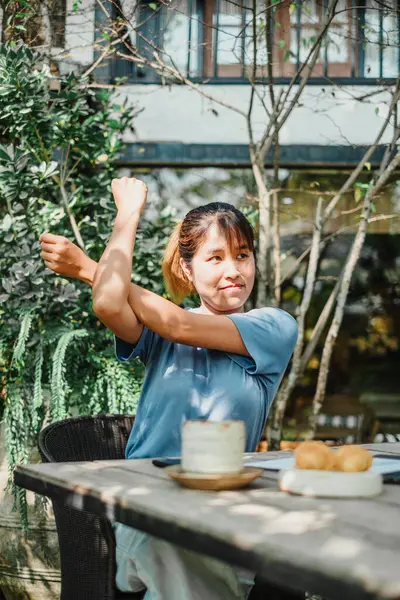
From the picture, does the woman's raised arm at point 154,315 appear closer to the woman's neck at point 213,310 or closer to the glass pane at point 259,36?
the woman's neck at point 213,310

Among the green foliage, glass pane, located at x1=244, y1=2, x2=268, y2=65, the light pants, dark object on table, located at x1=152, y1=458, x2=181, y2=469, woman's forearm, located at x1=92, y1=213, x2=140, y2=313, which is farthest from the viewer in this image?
glass pane, located at x1=244, y1=2, x2=268, y2=65

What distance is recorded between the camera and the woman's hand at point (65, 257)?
1.94 meters

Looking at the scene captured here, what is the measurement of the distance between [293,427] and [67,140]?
2.14 meters

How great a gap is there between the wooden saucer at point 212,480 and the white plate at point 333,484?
8cm

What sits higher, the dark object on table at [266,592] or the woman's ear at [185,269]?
the woman's ear at [185,269]

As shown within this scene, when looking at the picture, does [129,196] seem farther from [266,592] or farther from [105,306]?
[266,592]

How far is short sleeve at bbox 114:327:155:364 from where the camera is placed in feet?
7.04

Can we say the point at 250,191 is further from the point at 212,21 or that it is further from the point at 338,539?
the point at 338,539

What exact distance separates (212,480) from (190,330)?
23.8 inches

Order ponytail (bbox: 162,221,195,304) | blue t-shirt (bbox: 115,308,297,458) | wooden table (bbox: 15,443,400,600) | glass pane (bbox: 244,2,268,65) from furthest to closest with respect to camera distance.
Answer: glass pane (bbox: 244,2,268,65) → ponytail (bbox: 162,221,195,304) → blue t-shirt (bbox: 115,308,297,458) → wooden table (bbox: 15,443,400,600)

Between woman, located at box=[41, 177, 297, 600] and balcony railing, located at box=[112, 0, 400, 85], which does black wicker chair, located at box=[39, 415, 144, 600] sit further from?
balcony railing, located at box=[112, 0, 400, 85]

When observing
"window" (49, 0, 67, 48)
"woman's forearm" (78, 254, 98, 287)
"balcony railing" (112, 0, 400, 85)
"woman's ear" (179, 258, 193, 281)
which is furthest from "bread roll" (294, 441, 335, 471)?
"balcony railing" (112, 0, 400, 85)

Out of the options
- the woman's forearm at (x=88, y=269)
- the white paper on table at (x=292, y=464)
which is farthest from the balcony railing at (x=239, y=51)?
the white paper on table at (x=292, y=464)

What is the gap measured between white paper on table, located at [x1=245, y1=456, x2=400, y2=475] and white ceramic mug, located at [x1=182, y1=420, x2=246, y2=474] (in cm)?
26
